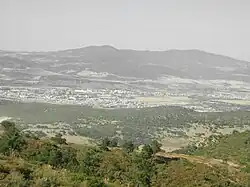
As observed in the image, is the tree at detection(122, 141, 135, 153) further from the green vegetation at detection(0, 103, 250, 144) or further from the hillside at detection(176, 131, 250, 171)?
the green vegetation at detection(0, 103, 250, 144)

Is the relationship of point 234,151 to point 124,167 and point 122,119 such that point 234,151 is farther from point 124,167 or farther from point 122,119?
point 122,119

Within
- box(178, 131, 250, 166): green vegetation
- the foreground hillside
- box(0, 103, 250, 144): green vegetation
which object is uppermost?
the foreground hillside

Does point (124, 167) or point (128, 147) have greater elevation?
point (124, 167)

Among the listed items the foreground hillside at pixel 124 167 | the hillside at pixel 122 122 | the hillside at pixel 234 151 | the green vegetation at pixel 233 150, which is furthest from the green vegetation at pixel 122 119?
the foreground hillside at pixel 124 167

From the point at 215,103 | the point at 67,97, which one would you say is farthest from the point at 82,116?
the point at 215,103

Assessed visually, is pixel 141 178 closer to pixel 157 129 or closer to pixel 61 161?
pixel 61 161

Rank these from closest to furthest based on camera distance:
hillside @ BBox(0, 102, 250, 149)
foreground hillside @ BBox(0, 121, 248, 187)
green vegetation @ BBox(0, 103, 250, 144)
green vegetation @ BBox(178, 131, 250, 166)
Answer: foreground hillside @ BBox(0, 121, 248, 187) → green vegetation @ BBox(178, 131, 250, 166) → hillside @ BBox(0, 102, 250, 149) → green vegetation @ BBox(0, 103, 250, 144)

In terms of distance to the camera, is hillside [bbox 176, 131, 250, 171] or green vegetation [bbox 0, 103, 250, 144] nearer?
hillside [bbox 176, 131, 250, 171]

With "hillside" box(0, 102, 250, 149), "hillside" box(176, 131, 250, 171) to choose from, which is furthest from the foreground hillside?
"hillside" box(0, 102, 250, 149)

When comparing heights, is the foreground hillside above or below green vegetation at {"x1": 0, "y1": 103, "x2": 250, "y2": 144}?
above

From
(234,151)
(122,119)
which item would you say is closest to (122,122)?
(122,119)

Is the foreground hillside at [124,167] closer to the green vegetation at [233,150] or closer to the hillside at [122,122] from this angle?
the green vegetation at [233,150]
